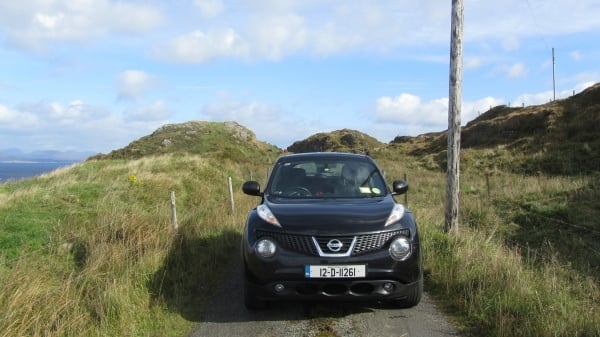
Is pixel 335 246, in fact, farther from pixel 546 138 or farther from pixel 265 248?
pixel 546 138

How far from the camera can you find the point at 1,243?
354 inches

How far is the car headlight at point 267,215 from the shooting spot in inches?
211

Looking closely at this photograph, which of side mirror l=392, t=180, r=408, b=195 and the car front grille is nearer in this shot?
the car front grille

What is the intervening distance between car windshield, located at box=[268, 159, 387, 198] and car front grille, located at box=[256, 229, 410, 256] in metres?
1.30

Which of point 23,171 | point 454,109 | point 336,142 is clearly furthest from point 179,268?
point 336,142

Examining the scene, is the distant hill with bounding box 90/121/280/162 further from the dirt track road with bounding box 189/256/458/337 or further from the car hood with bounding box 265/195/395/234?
→ the dirt track road with bounding box 189/256/458/337

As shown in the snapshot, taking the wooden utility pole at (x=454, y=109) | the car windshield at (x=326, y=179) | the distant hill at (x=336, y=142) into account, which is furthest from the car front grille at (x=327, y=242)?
the distant hill at (x=336, y=142)

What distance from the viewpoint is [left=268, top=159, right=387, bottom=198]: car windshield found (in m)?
6.57

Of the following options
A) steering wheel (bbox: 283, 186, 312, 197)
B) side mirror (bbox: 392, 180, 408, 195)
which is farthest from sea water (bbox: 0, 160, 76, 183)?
side mirror (bbox: 392, 180, 408, 195)

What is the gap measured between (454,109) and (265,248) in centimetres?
507

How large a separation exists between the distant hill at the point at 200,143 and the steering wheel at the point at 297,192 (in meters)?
30.4

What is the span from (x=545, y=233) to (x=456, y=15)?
635cm

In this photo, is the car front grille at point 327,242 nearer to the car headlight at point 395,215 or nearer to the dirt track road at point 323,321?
the car headlight at point 395,215

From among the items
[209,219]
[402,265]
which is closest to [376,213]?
[402,265]
